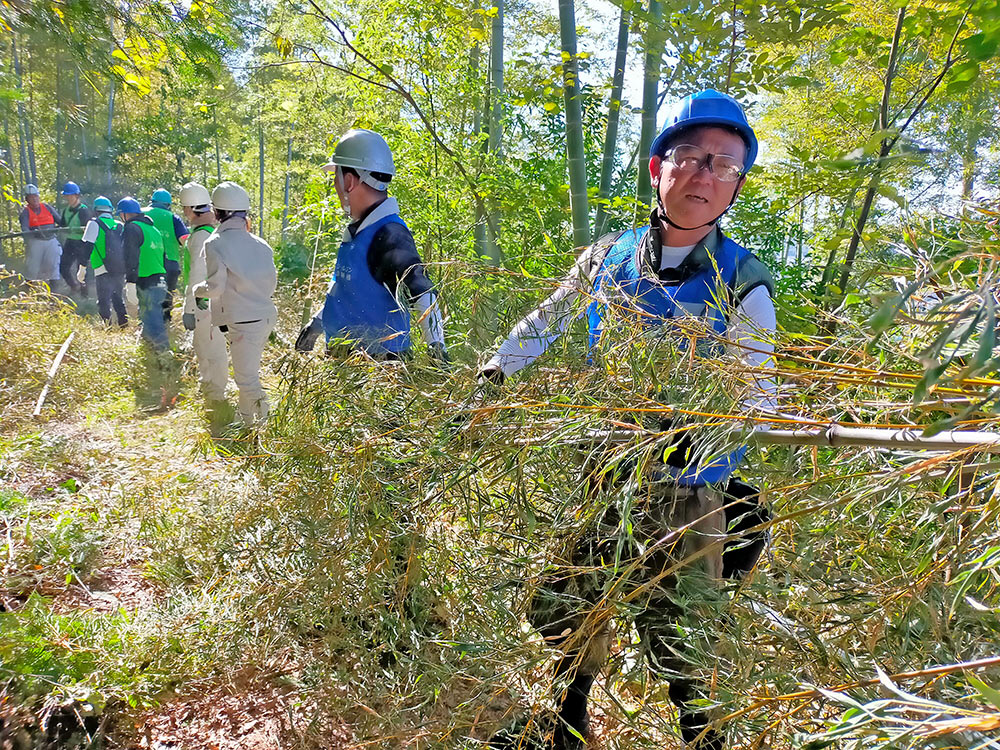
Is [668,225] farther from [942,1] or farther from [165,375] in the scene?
[165,375]

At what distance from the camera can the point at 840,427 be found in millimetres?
1004

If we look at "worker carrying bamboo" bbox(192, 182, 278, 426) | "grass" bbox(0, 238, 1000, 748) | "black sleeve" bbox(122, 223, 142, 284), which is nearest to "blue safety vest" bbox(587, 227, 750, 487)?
"grass" bbox(0, 238, 1000, 748)

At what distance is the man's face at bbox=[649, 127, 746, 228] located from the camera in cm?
196

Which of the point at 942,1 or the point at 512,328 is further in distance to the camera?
the point at 942,1

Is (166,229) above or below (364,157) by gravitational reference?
below

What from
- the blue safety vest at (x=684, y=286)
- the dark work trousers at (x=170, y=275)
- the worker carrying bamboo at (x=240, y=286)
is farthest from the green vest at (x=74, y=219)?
the blue safety vest at (x=684, y=286)

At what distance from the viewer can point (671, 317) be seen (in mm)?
1577

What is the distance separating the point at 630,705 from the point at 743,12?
3.34 meters

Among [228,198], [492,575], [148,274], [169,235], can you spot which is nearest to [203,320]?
[228,198]

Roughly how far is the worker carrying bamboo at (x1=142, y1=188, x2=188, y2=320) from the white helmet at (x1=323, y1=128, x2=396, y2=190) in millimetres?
6183

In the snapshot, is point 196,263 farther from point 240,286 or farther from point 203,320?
point 240,286

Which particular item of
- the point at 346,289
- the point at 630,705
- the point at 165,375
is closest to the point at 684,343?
the point at 630,705

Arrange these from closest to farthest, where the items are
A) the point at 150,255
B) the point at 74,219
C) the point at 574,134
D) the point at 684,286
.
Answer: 1. the point at 684,286
2. the point at 574,134
3. the point at 150,255
4. the point at 74,219

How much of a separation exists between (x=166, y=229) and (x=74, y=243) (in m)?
2.95
